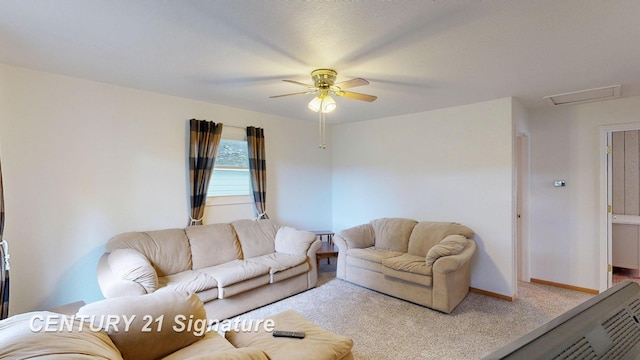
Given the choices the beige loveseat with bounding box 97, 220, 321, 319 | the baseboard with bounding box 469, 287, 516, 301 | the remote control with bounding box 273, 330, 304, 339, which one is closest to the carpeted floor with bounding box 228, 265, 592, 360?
the baseboard with bounding box 469, 287, 516, 301

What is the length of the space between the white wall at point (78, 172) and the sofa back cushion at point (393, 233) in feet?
7.82

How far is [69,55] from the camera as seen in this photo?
2.38 meters

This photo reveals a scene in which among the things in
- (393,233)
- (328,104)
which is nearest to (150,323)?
(328,104)

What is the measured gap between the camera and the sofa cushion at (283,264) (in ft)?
11.3

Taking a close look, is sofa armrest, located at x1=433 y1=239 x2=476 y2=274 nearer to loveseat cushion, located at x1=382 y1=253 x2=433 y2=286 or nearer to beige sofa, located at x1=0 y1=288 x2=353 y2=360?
loveseat cushion, located at x1=382 y1=253 x2=433 y2=286

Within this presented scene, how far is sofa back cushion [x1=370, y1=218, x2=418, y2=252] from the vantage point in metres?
4.16

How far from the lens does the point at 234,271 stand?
3123 mm

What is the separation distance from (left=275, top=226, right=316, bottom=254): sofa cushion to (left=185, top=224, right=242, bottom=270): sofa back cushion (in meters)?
0.56

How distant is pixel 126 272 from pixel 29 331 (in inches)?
61.9

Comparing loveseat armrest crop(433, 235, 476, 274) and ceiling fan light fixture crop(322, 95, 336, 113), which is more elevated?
ceiling fan light fixture crop(322, 95, 336, 113)

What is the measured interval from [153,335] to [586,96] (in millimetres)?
4744

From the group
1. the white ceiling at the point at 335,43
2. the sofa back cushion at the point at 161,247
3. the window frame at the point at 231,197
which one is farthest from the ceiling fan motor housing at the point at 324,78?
the sofa back cushion at the point at 161,247

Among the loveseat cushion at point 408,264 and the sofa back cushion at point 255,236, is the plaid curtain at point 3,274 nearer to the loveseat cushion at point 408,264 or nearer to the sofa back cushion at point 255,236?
the sofa back cushion at point 255,236

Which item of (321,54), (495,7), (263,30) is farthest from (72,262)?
(495,7)
